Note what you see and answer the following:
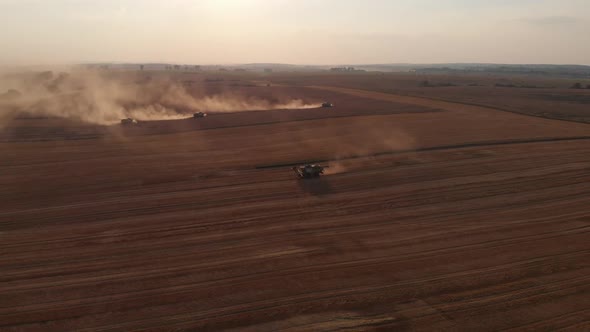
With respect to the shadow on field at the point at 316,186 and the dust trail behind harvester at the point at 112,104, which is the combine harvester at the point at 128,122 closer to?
the dust trail behind harvester at the point at 112,104

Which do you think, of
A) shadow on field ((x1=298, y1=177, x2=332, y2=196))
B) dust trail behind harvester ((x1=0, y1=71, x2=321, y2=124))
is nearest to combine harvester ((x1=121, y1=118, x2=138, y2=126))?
dust trail behind harvester ((x1=0, y1=71, x2=321, y2=124))

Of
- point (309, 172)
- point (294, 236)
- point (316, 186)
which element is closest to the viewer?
point (294, 236)

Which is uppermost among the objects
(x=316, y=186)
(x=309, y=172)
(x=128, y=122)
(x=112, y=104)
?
(x=112, y=104)

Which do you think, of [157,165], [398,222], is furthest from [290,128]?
[398,222]

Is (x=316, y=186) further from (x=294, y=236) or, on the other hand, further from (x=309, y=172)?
(x=294, y=236)

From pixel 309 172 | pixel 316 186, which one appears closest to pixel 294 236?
pixel 316 186

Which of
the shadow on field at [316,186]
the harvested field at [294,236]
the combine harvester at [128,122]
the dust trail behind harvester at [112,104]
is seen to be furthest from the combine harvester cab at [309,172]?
the dust trail behind harvester at [112,104]

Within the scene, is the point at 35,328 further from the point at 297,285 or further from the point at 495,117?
the point at 495,117
